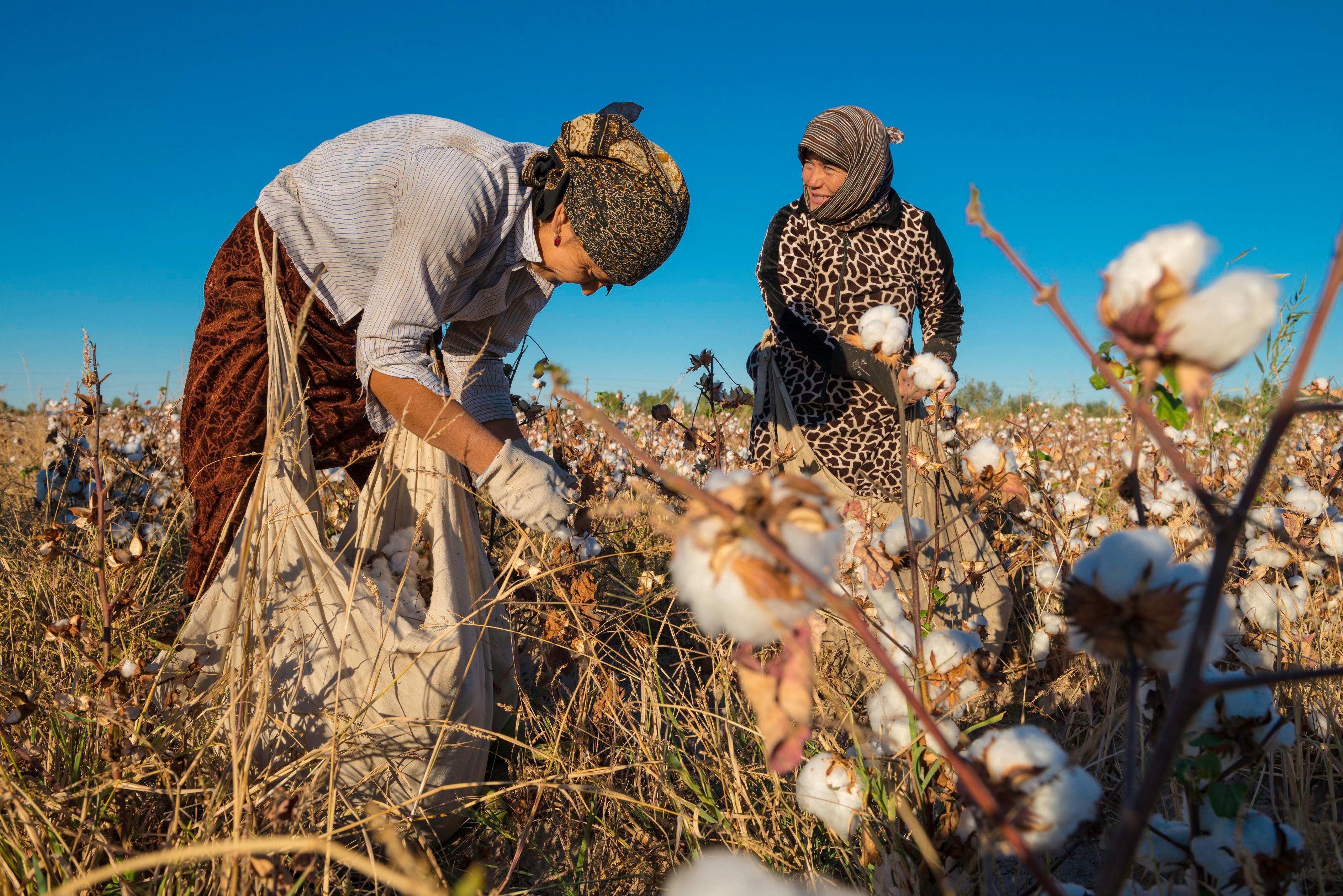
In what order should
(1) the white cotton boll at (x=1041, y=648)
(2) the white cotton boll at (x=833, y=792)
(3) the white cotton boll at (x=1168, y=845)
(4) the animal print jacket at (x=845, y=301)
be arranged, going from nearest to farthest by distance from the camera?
(3) the white cotton boll at (x=1168, y=845) < (2) the white cotton boll at (x=833, y=792) < (1) the white cotton boll at (x=1041, y=648) < (4) the animal print jacket at (x=845, y=301)

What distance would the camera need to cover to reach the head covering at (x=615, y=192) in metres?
1.88

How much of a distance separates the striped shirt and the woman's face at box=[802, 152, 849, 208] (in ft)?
3.94

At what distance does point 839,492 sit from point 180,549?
11.1ft

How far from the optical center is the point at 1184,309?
44 centimetres

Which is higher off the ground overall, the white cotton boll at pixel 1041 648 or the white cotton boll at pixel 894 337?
the white cotton boll at pixel 1041 648

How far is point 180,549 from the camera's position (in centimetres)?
391

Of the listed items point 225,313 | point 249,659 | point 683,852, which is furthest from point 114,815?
point 225,313

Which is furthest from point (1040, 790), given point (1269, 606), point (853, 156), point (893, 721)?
point (853, 156)

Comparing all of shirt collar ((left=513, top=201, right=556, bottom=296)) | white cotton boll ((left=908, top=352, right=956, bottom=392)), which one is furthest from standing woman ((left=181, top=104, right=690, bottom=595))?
white cotton boll ((left=908, top=352, right=956, bottom=392))

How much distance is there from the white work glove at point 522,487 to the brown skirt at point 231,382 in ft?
1.40

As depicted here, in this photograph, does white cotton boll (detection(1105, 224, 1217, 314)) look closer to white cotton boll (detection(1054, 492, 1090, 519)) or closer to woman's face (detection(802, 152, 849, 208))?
white cotton boll (detection(1054, 492, 1090, 519))

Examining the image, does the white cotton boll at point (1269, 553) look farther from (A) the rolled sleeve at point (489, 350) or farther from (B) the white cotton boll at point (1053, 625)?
(A) the rolled sleeve at point (489, 350)

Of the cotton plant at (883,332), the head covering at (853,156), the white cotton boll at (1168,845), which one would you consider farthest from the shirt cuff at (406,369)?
the head covering at (853,156)

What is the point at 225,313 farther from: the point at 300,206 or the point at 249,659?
the point at 249,659
